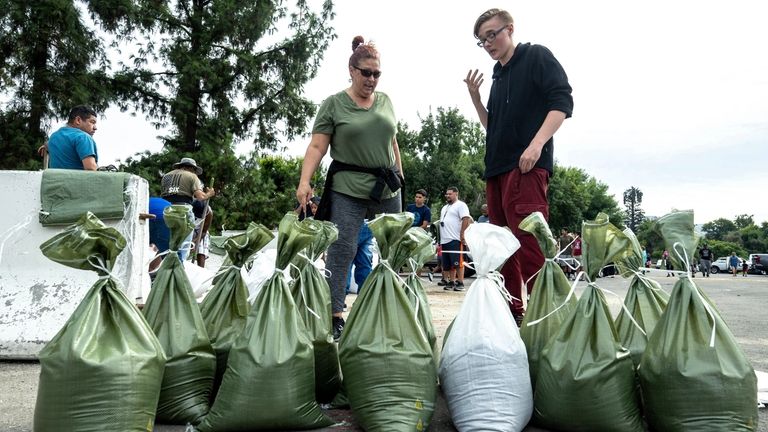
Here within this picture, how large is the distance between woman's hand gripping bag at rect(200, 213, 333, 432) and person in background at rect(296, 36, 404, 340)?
4.02ft

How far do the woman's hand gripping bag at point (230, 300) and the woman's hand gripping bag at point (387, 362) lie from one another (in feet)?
1.78

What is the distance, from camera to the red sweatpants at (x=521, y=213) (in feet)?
10.1

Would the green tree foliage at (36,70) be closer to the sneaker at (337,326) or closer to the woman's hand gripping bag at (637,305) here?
the sneaker at (337,326)

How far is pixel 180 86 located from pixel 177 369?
15305 mm

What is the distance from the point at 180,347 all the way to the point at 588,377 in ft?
4.80

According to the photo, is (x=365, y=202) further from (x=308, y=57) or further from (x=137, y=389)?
(x=308, y=57)

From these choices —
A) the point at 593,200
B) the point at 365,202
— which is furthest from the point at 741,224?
the point at 365,202

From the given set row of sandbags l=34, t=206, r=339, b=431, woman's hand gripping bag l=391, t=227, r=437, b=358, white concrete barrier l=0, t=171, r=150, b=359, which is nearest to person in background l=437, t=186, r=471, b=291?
white concrete barrier l=0, t=171, r=150, b=359

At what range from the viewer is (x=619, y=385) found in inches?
80.5

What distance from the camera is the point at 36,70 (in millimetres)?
13531

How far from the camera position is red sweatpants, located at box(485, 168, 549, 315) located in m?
3.08

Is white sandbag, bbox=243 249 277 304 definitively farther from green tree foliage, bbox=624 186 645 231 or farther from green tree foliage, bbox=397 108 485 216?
green tree foliage, bbox=624 186 645 231

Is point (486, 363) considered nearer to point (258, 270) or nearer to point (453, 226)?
point (258, 270)

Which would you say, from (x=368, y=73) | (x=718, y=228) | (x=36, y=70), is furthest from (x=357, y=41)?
(x=718, y=228)
